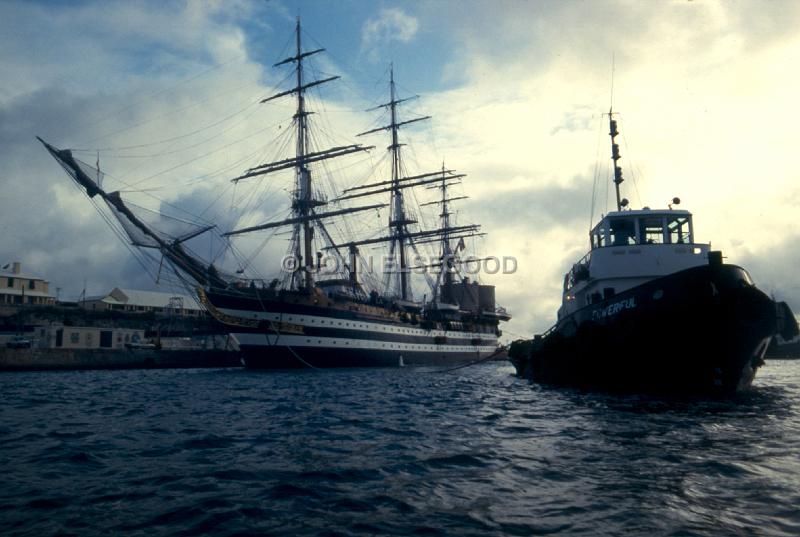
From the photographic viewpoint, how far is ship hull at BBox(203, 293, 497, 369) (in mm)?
36750

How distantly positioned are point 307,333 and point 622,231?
25281 millimetres

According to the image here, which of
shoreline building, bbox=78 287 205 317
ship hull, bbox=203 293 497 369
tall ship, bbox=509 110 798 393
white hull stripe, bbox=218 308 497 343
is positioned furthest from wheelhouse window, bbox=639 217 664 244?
shoreline building, bbox=78 287 205 317

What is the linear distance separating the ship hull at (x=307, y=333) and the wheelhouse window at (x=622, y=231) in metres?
24.6

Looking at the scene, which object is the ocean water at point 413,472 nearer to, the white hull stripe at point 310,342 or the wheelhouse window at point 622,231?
the wheelhouse window at point 622,231

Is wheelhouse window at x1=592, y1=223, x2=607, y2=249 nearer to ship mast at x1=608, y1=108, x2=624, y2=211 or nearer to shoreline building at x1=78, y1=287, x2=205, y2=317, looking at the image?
ship mast at x1=608, y1=108, x2=624, y2=211

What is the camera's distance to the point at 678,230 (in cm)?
1814

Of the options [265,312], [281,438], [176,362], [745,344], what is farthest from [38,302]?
[745,344]

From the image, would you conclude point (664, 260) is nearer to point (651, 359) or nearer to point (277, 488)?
point (651, 359)

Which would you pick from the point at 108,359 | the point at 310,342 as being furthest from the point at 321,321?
the point at 108,359

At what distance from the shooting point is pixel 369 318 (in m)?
43.9

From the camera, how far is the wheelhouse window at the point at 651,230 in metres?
→ 18.1

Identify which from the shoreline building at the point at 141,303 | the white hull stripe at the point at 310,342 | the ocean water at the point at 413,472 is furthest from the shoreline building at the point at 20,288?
the ocean water at the point at 413,472

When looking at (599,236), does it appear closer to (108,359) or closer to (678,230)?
(678,230)

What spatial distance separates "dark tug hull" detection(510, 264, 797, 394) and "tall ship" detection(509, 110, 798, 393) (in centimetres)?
3
